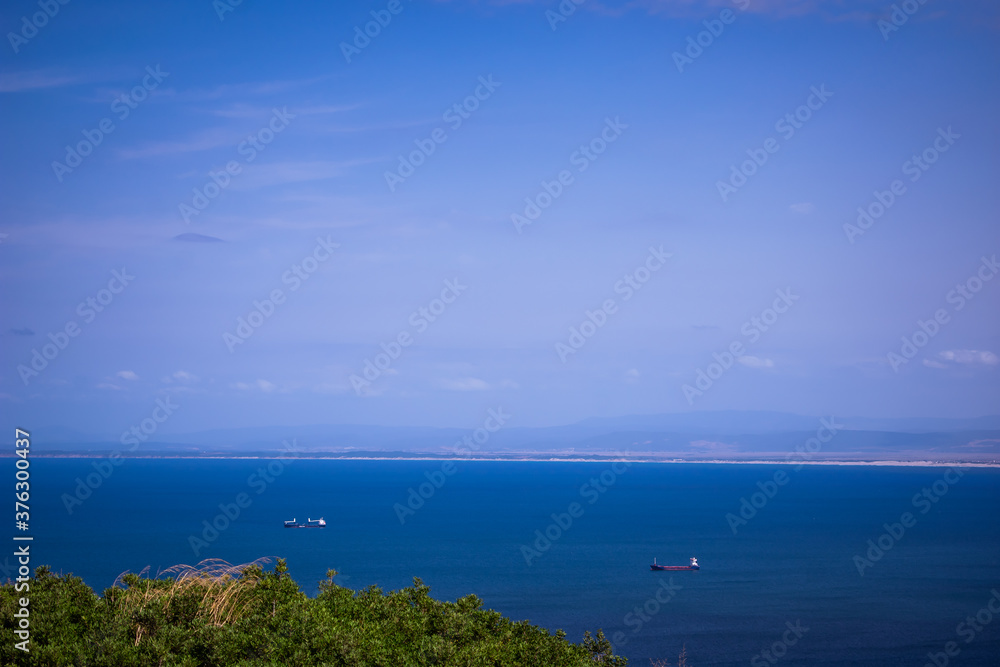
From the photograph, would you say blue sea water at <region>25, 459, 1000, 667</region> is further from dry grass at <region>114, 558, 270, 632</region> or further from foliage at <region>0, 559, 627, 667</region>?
dry grass at <region>114, 558, 270, 632</region>

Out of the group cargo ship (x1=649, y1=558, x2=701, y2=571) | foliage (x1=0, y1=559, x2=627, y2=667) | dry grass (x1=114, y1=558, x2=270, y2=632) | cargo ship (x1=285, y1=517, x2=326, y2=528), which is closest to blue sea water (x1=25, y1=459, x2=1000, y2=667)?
cargo ship (x1=285, y1=517, x2=326, y2=528)

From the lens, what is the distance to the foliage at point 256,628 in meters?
10.2

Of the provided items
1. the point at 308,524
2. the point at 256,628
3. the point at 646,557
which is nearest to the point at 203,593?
the point at 256,628

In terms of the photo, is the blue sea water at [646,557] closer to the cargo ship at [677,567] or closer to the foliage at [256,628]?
the cargo ship at [677,567]

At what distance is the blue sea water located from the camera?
161 ft

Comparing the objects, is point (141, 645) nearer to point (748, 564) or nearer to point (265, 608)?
point (265, 608)

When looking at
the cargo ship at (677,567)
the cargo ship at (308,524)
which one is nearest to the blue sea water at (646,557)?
the cargo ship at (308,524)

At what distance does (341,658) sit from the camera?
10.1m

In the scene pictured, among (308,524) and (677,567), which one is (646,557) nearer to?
(677,567)

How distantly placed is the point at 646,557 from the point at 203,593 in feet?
236

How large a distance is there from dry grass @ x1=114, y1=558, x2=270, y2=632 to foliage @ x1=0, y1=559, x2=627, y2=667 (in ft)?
0.07

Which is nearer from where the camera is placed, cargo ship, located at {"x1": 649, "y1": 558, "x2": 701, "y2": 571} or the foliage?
the foliage

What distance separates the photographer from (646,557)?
79.6 m

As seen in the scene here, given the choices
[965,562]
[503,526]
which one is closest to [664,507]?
[503,526]
